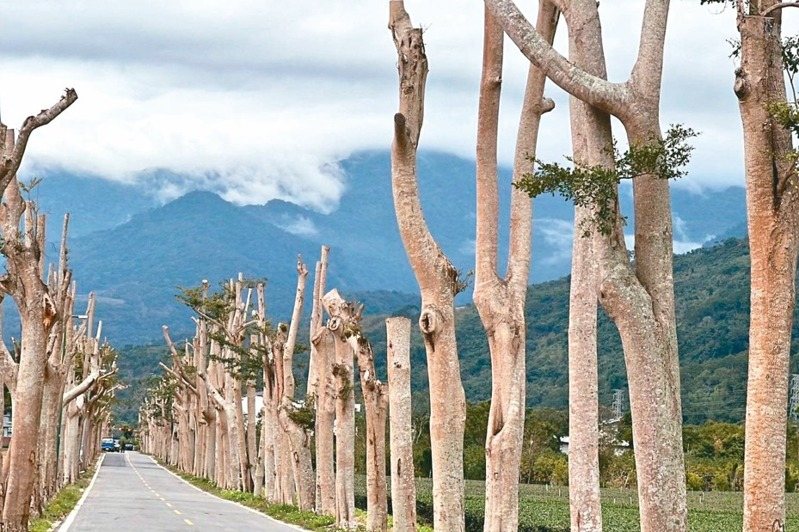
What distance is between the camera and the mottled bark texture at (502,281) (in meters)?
14.6

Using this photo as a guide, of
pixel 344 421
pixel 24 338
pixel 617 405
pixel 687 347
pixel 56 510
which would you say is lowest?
pixel 56 510

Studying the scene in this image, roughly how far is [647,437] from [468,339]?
117m

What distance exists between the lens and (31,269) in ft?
58.4

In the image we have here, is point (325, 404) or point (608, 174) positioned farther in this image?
point (325, 404)

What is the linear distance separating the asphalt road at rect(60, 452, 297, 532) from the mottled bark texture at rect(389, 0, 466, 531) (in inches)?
514

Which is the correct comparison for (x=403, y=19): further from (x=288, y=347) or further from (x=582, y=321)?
(x=288, y=347)

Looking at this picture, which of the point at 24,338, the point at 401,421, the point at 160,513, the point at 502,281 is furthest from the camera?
the point at 160,513

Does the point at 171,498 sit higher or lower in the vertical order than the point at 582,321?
lower

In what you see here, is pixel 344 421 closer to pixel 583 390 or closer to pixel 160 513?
pixel 160 513

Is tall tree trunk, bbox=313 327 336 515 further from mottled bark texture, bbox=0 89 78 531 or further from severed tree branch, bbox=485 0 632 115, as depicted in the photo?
severed tree branch, bbox=485 0 632 115

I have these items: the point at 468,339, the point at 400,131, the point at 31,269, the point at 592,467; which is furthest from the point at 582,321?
the point at 468,339

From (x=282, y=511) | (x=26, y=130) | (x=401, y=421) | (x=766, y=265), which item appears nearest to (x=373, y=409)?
(x=401, y=421)

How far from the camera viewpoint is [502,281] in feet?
50.1

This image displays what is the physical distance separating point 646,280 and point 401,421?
8.21 metres
